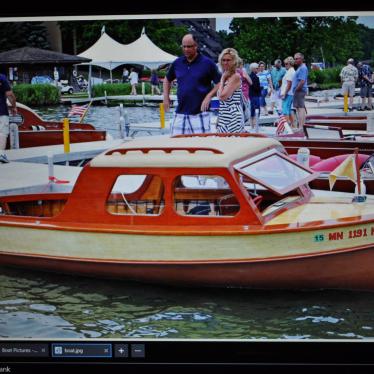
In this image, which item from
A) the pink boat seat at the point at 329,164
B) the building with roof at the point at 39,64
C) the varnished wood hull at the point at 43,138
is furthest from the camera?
the varnished wood hull at the point at 43,138

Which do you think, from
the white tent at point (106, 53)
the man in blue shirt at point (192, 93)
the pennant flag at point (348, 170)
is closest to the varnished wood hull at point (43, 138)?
the man in blue shirt at point (192, 93)

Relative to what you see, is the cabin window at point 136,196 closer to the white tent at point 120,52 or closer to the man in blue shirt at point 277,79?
the white tent at point 120,52

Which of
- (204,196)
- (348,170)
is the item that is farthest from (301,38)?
(204,196)

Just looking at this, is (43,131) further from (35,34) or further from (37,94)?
(35,34)

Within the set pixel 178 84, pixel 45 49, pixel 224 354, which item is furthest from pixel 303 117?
pixel 224 354

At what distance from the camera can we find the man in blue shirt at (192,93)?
4915 millimetres

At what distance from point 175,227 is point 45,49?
3.58ft

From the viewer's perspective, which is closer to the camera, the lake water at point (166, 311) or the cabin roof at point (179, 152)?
the lake water at point (166, 311)

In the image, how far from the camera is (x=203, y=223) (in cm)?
434

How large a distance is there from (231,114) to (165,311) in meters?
1.68

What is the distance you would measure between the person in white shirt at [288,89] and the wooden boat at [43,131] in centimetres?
124

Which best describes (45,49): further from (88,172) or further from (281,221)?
(281,221)

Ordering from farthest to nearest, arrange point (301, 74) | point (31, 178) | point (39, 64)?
point (31, 178)
point (301, 74)
point (39, 64)

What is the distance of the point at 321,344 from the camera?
330 cm
